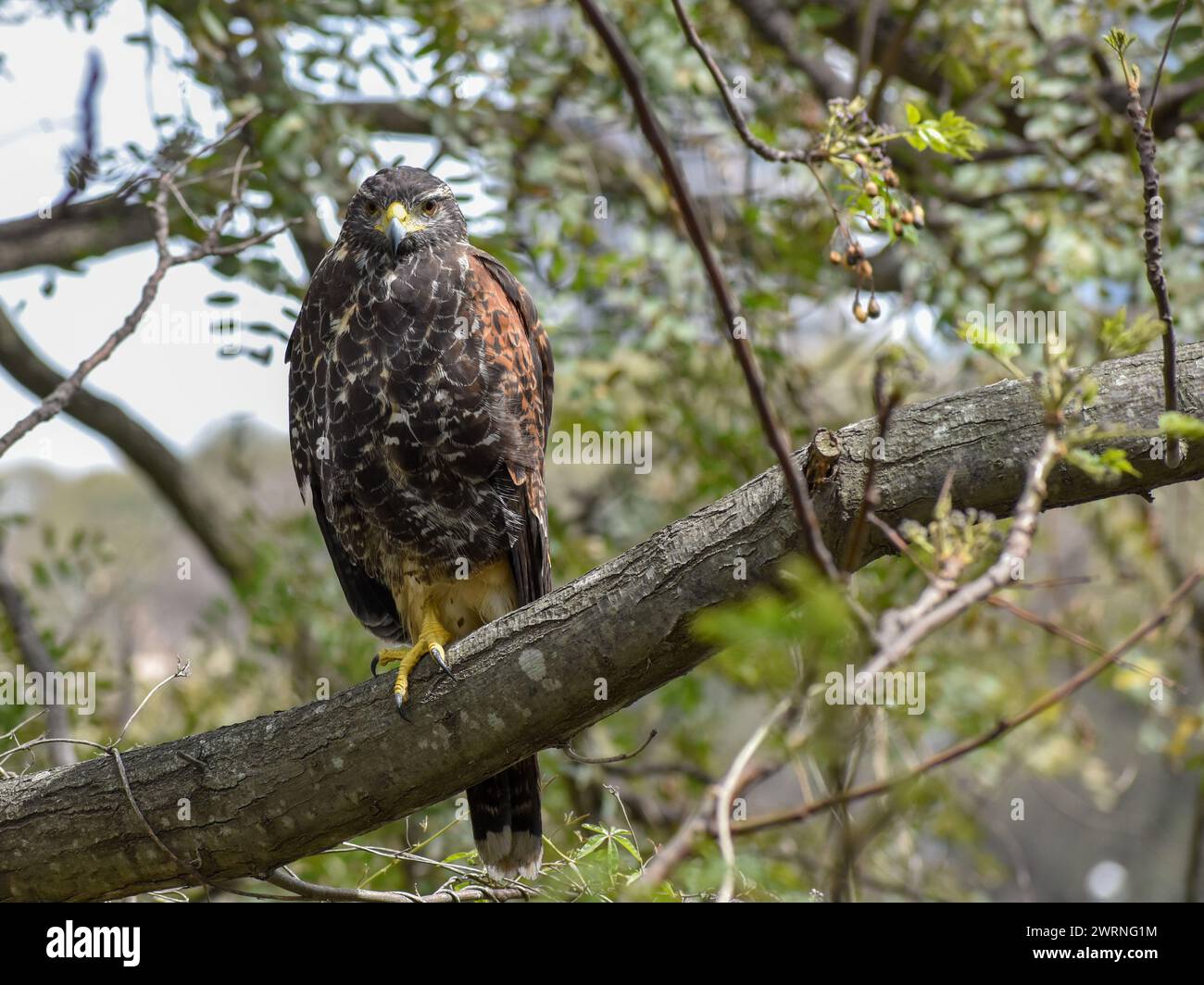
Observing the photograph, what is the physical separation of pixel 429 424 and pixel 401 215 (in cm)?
63

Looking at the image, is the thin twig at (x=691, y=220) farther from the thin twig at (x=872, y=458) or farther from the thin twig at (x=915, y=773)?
the thin twig at (x=915, y=773)

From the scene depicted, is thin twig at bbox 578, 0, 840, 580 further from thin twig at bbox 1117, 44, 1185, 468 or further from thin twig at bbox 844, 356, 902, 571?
thin twig at bbox 1117, 44, 1185, 468

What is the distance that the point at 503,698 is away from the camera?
2.28 meters

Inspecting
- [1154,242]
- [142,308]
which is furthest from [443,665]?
[1154,242]

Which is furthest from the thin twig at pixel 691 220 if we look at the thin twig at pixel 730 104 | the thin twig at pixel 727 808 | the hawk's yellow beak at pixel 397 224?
the hawk's yellow beak at pixel 397 224

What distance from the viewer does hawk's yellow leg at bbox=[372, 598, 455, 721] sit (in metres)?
2.39

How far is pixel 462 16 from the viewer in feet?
13.8

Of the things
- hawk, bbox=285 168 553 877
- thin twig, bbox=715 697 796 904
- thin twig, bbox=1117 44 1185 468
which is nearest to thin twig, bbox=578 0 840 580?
thin twig, bbox=715 697 796 904

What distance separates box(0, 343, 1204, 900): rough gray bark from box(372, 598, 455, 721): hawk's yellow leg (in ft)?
0.11

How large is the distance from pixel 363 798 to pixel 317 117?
2452 millimetres

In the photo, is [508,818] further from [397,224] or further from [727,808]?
[727,808]

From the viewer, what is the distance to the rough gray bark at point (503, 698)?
2.00m

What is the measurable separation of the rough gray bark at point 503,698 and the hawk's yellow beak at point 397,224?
1187 millimetres

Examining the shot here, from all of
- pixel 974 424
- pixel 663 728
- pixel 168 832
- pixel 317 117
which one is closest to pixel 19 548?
pixel 663 728
